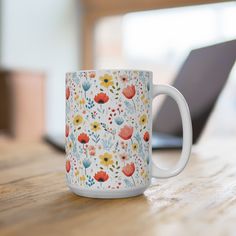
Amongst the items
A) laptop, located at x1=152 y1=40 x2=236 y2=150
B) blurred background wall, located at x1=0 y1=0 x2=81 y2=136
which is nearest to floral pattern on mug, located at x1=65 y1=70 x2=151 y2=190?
laptop, located at x1=152 y1=40 x2=236 y2=150

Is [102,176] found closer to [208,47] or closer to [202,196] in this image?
[202,196]

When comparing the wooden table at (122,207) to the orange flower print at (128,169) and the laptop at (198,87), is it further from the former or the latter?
the laptop at (198,87)

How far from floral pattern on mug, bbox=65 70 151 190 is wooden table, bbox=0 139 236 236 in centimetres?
3

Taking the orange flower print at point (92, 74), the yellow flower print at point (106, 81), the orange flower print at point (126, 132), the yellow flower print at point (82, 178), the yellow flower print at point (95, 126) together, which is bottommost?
the yellow flower print at point (82, 178)

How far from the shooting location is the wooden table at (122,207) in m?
0.35

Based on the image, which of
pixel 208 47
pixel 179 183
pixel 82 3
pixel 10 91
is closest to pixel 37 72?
pixel 10 91

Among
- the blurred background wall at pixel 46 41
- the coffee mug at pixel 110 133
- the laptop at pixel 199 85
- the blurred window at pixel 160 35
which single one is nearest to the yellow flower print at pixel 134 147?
the coffee mug at pixel 110 133

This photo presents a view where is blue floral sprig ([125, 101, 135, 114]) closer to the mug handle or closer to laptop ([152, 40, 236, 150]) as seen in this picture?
the mug handle

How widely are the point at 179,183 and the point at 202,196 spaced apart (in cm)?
8

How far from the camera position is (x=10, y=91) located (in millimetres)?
2076

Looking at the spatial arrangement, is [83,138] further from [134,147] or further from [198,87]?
[198,87]

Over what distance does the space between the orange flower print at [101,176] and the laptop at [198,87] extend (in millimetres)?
435

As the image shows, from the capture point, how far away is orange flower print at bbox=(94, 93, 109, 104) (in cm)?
45

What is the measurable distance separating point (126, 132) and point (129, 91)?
0.05 meters
